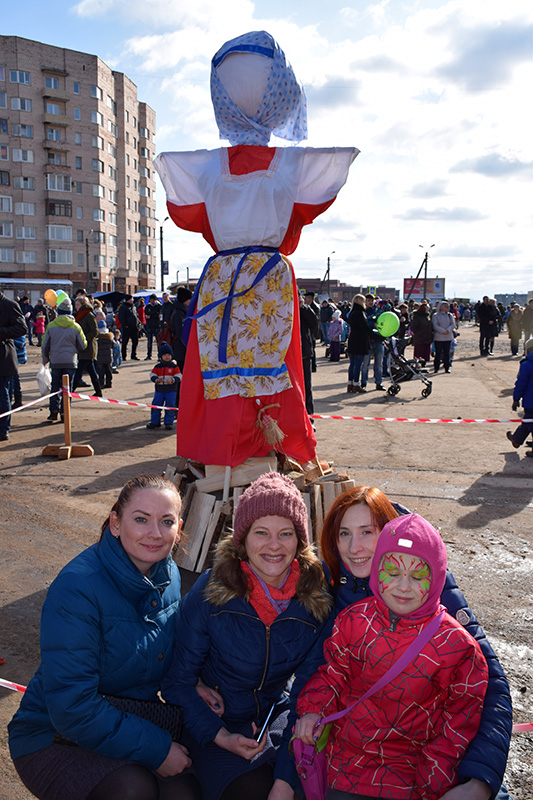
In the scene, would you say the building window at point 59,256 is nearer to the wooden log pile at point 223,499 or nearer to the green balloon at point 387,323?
the green balloon at point 387,323

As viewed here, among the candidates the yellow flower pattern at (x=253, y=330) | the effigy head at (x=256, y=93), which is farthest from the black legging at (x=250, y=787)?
the effigy head at (x=256, y=93)

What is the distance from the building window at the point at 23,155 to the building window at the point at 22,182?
4.93 ft

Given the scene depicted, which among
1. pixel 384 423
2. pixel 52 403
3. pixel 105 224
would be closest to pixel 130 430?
pixel 52 403

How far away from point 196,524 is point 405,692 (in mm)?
2263

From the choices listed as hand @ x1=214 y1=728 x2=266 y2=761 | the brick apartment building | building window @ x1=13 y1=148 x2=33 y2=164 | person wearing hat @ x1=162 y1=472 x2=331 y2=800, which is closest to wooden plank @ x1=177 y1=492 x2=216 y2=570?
person wearing hat @ x1=162 y1=472 x2=331 y2=800

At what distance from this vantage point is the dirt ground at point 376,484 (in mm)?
3350

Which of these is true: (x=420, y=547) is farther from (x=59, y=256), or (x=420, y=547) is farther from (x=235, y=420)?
(x=59, y=256)

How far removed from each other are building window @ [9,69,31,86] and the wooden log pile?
60.8 meters

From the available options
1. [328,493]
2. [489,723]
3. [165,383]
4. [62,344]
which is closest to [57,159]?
[62,344]

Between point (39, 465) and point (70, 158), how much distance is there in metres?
57.8

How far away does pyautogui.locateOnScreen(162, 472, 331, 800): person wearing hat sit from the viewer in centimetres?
223

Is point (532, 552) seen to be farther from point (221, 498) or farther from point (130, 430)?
point (130, 430)

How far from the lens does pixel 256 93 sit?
3.88 m

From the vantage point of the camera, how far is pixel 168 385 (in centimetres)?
898
